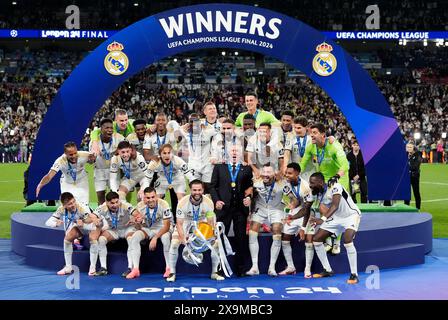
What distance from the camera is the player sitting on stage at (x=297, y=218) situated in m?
10.3

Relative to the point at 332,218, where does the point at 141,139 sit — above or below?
above

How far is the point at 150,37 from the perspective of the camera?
1288 cm

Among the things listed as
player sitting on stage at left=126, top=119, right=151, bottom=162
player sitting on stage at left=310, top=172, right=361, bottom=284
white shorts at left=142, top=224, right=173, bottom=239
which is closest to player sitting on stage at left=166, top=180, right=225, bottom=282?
white shorts at left=142, top=224, right=173, bottom=239

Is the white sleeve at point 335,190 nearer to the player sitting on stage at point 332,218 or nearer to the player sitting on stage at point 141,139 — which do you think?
the player sitting on stage at point 332,218

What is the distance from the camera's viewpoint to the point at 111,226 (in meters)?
10.5

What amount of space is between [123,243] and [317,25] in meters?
35.0

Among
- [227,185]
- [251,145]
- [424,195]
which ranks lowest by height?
[424,195]

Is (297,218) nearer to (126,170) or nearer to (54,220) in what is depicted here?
(126,170)

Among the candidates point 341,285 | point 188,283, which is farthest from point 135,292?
point 341,285

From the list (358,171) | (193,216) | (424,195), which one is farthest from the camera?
(424,195)

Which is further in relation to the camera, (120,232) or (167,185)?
(167,185)

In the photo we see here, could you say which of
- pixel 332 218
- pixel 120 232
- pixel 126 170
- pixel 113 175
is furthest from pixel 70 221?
pixel 332 218

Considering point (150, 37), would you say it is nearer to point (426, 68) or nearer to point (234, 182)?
point (234, 182)

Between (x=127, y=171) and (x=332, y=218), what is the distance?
10.8 ft
